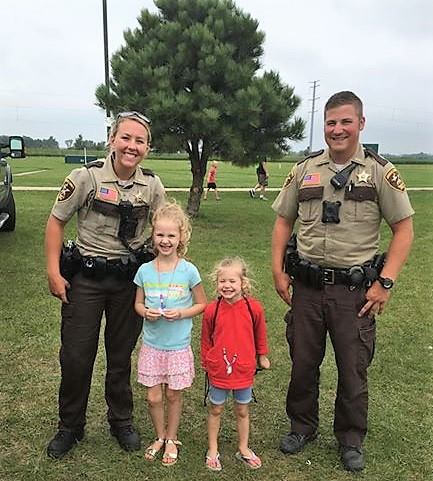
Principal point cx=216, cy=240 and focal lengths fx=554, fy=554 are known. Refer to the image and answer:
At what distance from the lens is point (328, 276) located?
9.53 feet

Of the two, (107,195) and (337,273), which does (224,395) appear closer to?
(337,273)

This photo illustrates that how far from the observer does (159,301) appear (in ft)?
9.37

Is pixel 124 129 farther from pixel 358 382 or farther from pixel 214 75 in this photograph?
pixel 214 75

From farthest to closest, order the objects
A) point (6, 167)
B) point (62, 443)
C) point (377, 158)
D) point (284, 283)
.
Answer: point (6, 167)
point (284, 283)
point (62, 443)
point (377, 158)

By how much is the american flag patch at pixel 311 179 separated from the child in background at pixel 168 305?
0.68 m

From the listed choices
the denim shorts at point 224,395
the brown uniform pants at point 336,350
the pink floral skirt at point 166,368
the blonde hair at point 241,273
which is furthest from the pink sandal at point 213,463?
the blonde hair at point 241,273

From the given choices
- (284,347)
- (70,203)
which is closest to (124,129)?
(70,203)

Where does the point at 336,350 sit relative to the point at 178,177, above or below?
above

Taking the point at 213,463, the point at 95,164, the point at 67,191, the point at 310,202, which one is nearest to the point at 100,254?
the point at 67,191

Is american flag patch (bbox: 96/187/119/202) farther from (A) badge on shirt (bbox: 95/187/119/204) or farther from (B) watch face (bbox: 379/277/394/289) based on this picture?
(B) watch face (bbox: 379/277/394/289)

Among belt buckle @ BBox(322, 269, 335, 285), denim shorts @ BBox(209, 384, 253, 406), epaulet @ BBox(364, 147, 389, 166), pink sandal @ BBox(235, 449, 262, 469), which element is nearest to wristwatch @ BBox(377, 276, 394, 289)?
belt buckle @ BBox(322, 269, 335, 285)

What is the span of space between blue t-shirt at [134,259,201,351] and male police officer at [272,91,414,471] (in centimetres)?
60

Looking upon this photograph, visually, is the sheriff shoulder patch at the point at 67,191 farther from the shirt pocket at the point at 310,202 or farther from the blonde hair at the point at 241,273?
the shirt pocket at the point at 310,202

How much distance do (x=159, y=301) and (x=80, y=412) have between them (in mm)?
817
